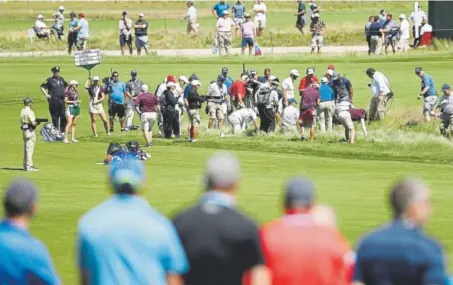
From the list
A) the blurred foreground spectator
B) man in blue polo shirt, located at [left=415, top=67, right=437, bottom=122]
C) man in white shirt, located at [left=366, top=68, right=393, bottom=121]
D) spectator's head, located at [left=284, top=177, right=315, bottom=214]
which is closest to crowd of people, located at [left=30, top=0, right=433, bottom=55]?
man in white shirt, located at [left=366, top=68, right=393, bottom=121]

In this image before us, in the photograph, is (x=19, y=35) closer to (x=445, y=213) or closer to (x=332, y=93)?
(x=332, y=93)

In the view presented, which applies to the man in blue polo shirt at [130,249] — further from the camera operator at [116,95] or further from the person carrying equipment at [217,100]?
the camera operator at [116,95]

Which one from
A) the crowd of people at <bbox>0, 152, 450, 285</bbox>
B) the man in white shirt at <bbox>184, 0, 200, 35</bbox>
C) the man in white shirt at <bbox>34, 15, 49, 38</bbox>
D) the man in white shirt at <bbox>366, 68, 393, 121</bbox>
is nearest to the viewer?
the crowd of people at <bbox>0, 152, 450, 285</bbox>

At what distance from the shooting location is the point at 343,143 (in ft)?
115

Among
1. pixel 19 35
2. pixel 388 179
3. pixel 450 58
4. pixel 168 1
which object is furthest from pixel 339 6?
pixel 388 179

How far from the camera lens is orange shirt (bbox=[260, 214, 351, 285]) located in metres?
8.98

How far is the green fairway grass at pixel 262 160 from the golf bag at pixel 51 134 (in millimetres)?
642

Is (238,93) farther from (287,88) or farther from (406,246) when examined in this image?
(406,246)

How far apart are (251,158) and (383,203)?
9.77m

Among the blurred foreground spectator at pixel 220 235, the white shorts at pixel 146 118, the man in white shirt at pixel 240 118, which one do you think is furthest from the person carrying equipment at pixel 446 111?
the blurred foreground spectator at pixel 220 235

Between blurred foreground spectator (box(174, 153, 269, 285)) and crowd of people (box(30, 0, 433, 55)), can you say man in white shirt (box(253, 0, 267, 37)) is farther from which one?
blurred foreground spectator (box(174, 153, 269, 285))

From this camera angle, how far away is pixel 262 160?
32375 mm

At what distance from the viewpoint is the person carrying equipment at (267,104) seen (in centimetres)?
3700

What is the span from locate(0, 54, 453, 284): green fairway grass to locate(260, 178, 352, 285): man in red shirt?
7057mm
